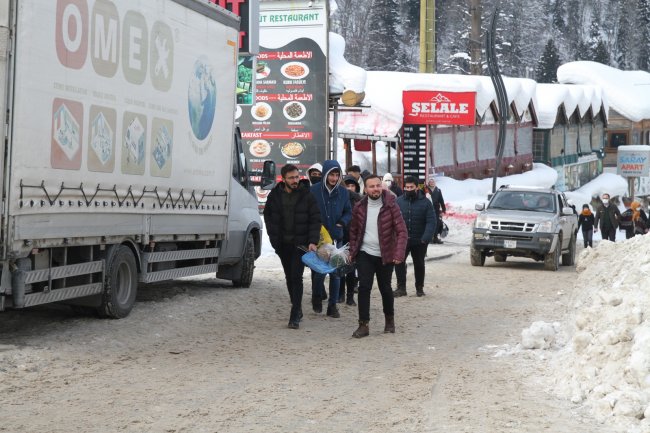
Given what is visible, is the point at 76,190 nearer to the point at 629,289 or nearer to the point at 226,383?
the point at 226,383

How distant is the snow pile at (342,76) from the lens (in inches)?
1340

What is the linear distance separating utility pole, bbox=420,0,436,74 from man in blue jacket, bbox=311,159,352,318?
40767mm

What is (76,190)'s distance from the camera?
1082cm

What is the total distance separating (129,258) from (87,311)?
2.38 feet

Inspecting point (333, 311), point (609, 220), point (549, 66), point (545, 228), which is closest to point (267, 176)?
point (333, 311)

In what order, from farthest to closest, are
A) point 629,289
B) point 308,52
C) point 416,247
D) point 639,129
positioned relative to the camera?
point 639,129 → point 308,52 → point 416,247 → point 629,289

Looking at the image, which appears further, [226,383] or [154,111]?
[154,111]

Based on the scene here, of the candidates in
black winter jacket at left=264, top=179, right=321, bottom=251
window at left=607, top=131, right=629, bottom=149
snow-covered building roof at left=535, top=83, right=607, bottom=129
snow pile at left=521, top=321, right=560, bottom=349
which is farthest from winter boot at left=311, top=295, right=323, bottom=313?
window at left=607, top=131, right=629, bottom=149

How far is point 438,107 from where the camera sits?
138 ft

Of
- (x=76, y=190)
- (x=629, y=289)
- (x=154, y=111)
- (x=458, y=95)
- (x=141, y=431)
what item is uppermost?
(x=458, y=95)

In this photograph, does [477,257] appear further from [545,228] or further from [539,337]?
[539,337]

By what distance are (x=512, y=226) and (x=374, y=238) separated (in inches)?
449

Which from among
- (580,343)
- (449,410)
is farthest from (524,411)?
(580,343)

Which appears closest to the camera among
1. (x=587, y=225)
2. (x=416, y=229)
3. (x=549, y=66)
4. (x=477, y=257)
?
(x=416, y=229)
